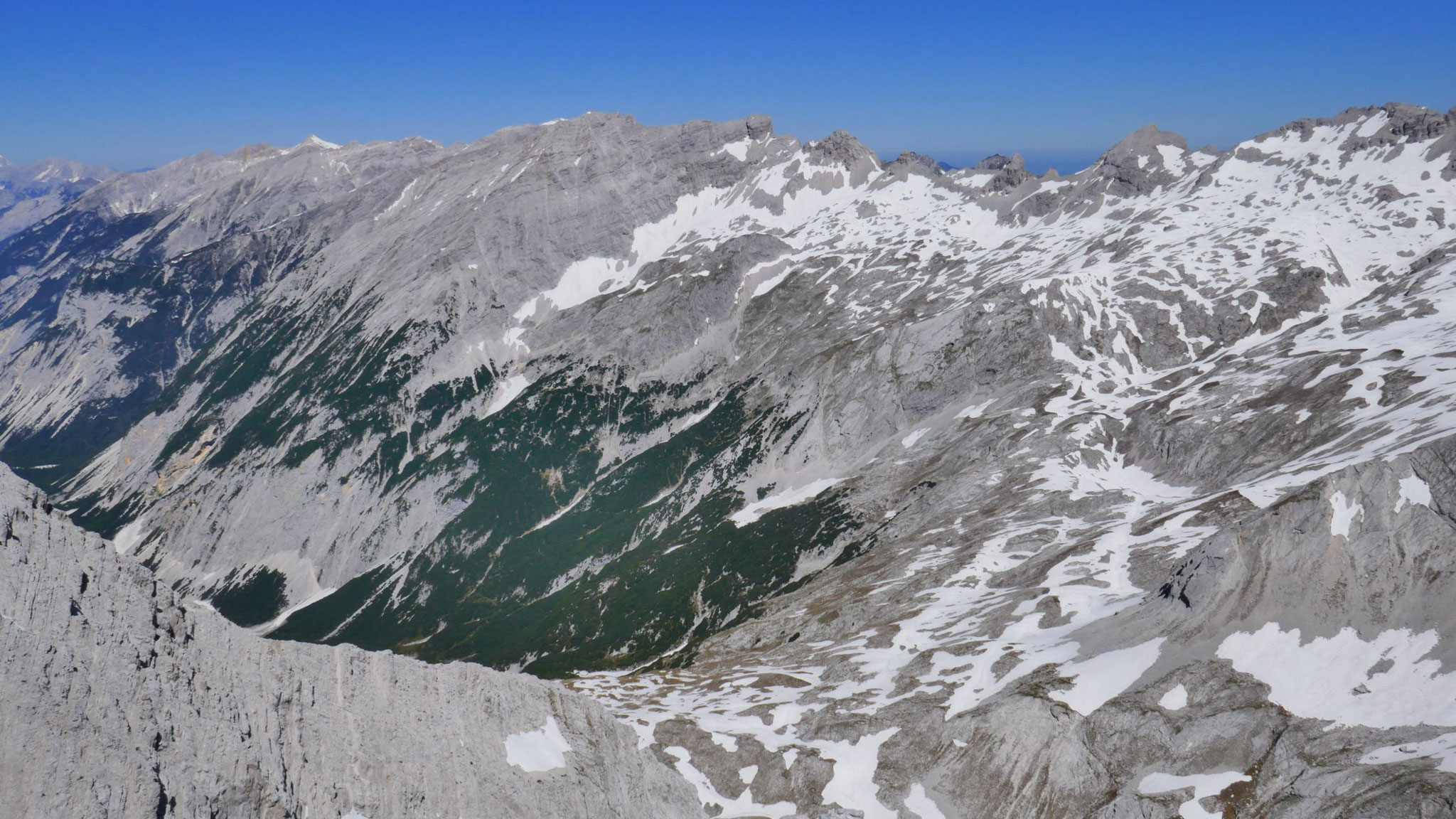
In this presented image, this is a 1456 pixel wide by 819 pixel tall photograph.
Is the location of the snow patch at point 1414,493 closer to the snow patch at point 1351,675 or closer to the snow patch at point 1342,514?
the snow patch at point 1342,514

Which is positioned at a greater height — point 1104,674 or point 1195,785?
point 1104,674

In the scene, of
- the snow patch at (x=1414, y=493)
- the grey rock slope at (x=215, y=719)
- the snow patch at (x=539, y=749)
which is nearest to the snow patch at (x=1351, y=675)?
the snow patch at (x=1414, y=493)

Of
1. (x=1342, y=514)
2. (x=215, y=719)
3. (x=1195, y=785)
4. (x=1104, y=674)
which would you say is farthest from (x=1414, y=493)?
(x=215, y=719)

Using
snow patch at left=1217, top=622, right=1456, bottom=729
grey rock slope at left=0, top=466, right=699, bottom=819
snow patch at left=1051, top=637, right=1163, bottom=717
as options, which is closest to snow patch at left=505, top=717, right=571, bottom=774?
grey rock slope at left=0, top=466, right=699, bottom=819

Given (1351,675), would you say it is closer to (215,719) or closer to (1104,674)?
(1104,674)

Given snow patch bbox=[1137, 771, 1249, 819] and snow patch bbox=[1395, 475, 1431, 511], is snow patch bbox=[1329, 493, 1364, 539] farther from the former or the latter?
snow patch bbox=[1137, 771, 1249, 819]

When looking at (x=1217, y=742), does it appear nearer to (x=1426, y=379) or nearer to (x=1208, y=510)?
(x=1208, y=510)

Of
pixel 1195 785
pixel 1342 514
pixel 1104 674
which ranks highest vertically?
pixel 1342 514

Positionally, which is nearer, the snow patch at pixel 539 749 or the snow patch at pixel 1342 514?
the snow patch at pixel 539 749

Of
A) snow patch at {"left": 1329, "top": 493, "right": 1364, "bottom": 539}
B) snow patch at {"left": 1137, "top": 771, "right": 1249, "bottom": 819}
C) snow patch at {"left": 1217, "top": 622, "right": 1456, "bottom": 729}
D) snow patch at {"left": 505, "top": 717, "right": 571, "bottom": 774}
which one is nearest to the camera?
snow patch at {"left": 505, "top": 717, "right": 571, "bottom": 774}
